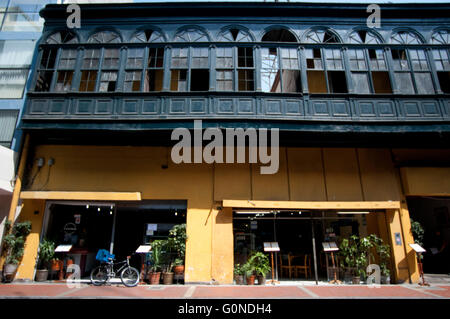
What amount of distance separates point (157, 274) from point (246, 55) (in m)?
9.56

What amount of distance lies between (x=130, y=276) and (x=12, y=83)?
33.3 ft

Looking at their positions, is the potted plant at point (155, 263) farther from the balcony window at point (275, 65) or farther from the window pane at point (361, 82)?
the window pane at point (361, 82)

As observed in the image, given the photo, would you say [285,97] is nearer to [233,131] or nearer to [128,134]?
[233,131]

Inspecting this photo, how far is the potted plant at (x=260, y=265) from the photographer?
410 inches

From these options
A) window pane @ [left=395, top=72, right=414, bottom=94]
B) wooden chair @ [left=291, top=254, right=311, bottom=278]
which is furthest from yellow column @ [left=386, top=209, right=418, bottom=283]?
window pane @ [left=395, top=72, right=414, bottom=94]

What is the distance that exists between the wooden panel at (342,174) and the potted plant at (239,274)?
4.61m

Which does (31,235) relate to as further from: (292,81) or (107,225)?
(292,81)

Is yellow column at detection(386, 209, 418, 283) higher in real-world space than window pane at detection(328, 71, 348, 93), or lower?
lower

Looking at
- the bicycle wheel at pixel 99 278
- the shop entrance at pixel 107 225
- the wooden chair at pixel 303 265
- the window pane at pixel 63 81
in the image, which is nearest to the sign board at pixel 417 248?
the wooden chair at pixel 303 265

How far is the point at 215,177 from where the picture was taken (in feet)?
38.1

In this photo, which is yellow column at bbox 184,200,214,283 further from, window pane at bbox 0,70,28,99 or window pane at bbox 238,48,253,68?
window pane at bbox 0,70,28,99

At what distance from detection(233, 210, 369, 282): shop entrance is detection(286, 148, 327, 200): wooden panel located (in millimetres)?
738

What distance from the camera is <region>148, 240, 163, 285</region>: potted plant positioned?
10.3m

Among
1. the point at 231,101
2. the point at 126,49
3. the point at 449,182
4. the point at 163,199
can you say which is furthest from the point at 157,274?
the point at 449,182
